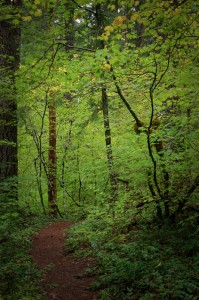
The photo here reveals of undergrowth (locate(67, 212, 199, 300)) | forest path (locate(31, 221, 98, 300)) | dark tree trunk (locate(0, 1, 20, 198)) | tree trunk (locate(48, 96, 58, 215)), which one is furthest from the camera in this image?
tree trunk (locate(48, 96, 58, 215))

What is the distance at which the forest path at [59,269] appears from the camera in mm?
4992

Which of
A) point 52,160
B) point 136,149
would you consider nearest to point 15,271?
point 136,149

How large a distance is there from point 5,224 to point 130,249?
111 inches

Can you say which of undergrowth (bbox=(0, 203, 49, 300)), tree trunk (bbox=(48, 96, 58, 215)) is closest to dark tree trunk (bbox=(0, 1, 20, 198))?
undergrowth (bbox=(0, 203, 49, 300))

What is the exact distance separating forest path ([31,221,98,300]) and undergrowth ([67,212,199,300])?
0.29 m

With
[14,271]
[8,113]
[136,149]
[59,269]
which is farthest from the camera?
[8,113]

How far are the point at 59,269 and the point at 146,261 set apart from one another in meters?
2.19

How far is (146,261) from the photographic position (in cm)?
529

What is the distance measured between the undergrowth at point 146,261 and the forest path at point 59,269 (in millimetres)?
294

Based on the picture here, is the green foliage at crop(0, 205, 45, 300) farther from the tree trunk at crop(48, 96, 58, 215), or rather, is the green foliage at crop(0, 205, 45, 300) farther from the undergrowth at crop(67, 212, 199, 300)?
the tree trunk at crop(48, 96, 58, 215)

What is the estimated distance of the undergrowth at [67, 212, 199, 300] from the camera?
4305 millimetres

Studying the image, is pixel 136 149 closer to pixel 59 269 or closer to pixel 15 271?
pixel 59 269

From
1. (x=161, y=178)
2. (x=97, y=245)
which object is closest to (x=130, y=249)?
(x=97, y=245)

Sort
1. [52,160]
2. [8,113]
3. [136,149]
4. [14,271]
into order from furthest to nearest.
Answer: [52,160] < [8,113] < [136,149] < [14,271]
